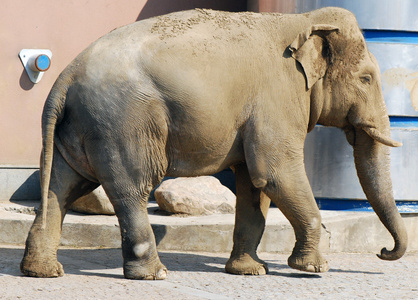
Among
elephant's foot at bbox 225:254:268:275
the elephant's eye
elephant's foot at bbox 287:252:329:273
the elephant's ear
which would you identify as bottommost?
elephant's foot at bbox 225:254:268:275

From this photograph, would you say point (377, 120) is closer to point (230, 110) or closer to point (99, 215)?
point (230, 110)

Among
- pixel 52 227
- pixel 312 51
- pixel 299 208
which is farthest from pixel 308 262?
pixel 52 227

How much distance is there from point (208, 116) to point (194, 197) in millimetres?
2272

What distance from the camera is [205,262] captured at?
6.68 metres

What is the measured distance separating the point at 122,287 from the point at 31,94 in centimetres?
386

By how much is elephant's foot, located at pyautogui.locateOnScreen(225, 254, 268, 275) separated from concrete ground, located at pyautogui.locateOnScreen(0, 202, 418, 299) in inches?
3.1

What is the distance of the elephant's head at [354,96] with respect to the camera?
6074 millimetres

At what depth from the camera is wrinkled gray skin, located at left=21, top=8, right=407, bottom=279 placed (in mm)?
5566

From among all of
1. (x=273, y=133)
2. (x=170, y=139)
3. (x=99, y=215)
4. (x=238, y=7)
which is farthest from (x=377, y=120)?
(x=238, y=7)

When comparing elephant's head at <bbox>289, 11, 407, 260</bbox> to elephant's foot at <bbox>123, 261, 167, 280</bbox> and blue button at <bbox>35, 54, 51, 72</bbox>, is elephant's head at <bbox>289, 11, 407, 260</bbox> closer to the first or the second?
elephant's foot at <bbox>123, 261, 167, 280</bbox>

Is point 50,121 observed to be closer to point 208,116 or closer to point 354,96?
point 208,116

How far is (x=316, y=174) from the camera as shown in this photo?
326 inches

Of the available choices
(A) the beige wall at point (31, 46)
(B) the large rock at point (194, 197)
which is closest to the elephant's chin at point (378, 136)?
(B) the large rock at point (194, 197)

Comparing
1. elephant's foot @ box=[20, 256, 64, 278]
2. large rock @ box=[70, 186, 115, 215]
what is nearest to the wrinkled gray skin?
elephant's foot @ box=[20, 256, 64, 278]
